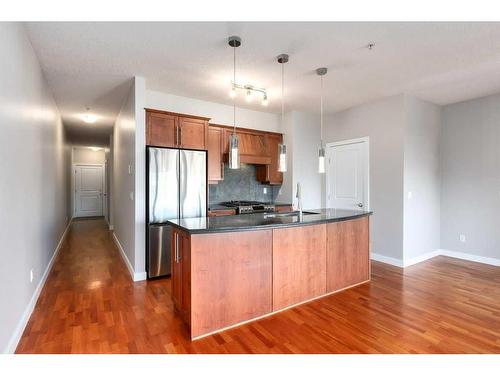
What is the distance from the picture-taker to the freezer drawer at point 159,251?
11.8 feet

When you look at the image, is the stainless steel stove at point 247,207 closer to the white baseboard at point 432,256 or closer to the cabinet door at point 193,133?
the cabinet door at point 193,133

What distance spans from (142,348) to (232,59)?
2845mm

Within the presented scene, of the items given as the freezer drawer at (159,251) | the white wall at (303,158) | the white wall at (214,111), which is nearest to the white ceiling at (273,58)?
the white wall at (214,111)

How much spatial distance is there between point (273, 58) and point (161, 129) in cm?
179

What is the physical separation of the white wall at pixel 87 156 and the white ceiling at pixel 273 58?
5725 millimetres

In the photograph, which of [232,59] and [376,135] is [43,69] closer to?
[232,59]

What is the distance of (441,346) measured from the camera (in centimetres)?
209

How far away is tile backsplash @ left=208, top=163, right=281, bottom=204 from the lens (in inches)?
192

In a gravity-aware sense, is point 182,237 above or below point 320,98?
below

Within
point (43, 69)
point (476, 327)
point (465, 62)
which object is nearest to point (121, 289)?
point (43, 69)

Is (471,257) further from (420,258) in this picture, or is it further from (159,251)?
(159,251)

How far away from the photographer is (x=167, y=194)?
3.69m

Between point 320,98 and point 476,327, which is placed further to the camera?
point 320,98
